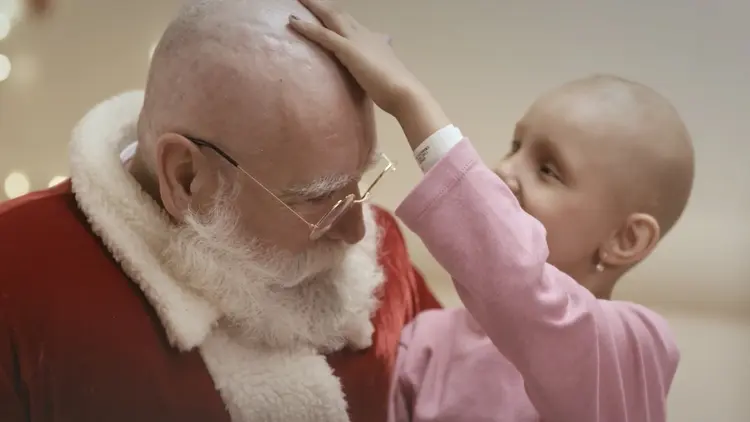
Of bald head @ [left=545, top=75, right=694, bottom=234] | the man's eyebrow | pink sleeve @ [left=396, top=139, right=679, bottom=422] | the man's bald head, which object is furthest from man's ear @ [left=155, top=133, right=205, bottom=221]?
bald head @ [left=545, top=75, right=694, bottom=234]

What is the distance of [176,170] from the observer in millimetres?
889

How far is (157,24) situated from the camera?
1384 millimetres

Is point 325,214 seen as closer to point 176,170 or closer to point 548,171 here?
point 176,170

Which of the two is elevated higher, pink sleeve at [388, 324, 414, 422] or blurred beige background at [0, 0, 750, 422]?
blurred beige background at [0, 0, 750, 422]

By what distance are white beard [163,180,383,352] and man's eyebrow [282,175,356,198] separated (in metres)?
0.07

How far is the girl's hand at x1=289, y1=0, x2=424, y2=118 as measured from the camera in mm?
835

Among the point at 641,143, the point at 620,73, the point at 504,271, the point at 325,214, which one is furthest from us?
the point at 620,73

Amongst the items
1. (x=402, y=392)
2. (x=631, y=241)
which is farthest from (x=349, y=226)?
(x=631, y=241)

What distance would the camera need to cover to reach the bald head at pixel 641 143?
1.00 m

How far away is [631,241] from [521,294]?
0.31 m

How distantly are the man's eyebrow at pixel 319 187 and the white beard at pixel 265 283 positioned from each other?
72 mm

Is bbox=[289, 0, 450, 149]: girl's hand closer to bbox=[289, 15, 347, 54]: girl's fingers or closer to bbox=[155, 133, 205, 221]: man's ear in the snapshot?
bbox=[289, 15, 347, 54]: girl's fingers

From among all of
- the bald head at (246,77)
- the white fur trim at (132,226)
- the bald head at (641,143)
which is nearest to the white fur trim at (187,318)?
the white fur trim at (132,226)

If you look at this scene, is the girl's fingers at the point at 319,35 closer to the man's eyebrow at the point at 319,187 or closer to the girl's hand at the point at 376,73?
the girl's hand at the point at 376,73
